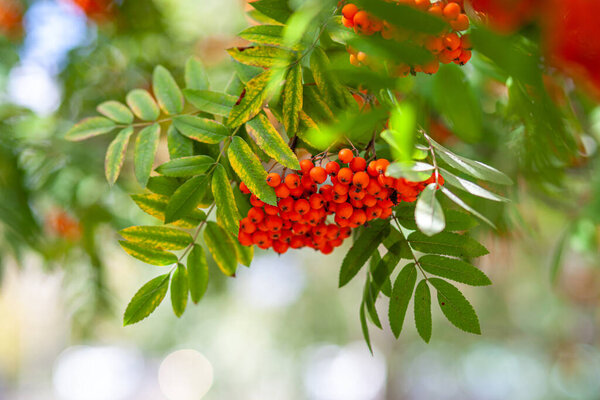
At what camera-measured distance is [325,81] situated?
0.48 metres

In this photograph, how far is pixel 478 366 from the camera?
5.34 metres

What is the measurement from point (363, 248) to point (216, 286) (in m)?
1.49

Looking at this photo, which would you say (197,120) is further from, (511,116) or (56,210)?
(56,210)

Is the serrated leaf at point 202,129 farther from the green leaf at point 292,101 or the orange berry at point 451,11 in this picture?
the orange berry at point 451,11

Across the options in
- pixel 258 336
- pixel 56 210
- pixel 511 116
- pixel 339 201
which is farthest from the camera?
pixel 258 336

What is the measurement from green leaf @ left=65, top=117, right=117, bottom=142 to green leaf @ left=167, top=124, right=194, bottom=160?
6.4 inches

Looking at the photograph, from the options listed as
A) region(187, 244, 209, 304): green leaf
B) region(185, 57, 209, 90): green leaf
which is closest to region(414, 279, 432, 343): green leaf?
region(187, 244, 209, 304): green leaf

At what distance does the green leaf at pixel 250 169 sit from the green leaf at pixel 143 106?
10.6 inches

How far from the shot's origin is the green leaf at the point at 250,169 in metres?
0.46

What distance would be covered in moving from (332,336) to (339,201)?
4.10 m

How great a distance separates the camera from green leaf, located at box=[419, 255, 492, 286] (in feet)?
1.60

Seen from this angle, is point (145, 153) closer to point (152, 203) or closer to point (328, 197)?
point (152, 203)

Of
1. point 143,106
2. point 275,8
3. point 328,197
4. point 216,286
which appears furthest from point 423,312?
point 216,286

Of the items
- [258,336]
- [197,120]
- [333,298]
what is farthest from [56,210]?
[258,336]
